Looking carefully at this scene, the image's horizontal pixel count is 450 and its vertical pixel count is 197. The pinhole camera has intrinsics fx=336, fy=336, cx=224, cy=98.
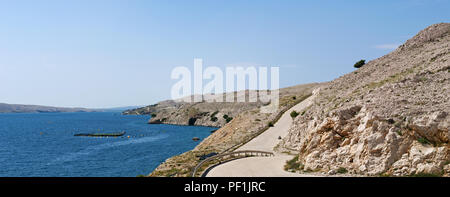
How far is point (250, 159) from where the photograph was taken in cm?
3853

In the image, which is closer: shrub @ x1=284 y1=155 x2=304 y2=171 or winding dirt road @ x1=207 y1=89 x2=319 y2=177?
winding dirt road @ x1=207 y1=89 x2=319 y2=177

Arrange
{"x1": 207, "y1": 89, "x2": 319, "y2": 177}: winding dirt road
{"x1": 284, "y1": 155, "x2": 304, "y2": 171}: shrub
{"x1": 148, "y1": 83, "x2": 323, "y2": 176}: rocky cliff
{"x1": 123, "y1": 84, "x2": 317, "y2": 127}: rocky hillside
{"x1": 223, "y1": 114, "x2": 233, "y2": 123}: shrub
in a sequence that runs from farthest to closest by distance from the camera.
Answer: {"x1": 123, "y1": 84, "x2": 317, "y2": 127}: rocky hillside
{"x1": 223, "y1": 114, "x2": 233, "y2": 123}: shrub
{"x1": 148, "y1": 83, "x2": 323, "y2": 176}: rocky cliff
{"x1": 284, "y1": 155, "x2": 304, "y2": 171}: shrub
{"x1": 207, "y1": 89, "x2": 319, "y2": 177}: winding dirt road

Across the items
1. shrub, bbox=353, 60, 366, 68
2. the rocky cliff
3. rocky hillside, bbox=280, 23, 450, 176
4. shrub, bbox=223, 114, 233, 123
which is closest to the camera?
rocky hillside, bbox=280, 23, 450, 176

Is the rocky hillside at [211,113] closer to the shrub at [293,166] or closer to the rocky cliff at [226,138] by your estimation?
the rocky cliff at [226,138]

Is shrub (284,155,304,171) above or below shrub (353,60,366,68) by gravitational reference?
below

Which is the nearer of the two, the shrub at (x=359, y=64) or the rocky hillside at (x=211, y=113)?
the shrub at (x=359, y=64)

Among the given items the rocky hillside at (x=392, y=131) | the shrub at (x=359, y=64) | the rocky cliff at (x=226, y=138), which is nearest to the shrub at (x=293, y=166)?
the rocky hillside at (x=392, y=131)

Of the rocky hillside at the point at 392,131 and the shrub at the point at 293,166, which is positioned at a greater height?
the rocky hillside at the point at 392,131

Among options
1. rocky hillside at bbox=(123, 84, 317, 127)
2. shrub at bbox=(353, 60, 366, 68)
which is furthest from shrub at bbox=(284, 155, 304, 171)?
rocky hillside at bbox=(123, 84, 317, 127)

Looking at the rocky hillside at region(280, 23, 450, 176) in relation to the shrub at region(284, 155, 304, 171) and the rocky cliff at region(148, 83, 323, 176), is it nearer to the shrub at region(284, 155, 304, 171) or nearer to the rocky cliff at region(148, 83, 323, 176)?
the shrub at region(284, 155, 304, 171)

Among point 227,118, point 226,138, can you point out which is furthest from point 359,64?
point 227,118

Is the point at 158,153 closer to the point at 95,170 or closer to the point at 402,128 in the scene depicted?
the point at 95,170
